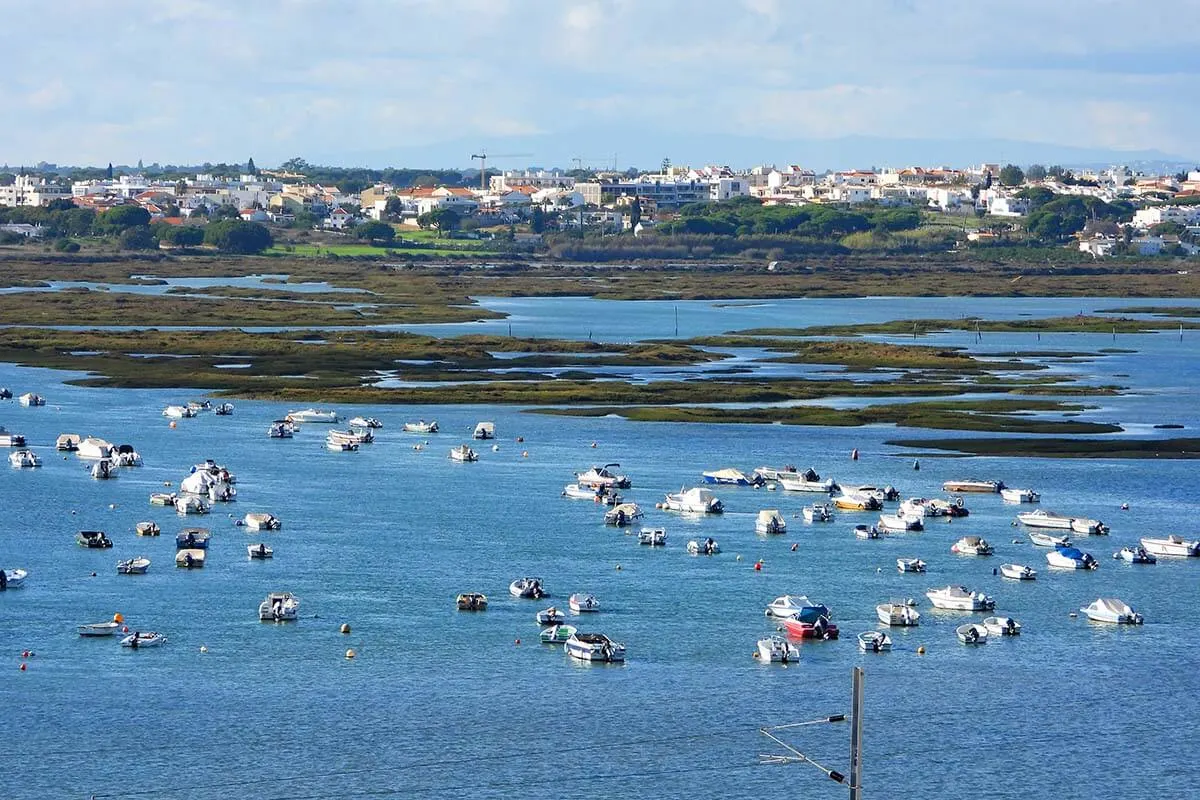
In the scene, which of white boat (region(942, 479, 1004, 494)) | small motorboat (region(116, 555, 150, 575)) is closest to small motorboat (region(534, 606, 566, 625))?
small motorboat (region(116, 555, 150, 575))

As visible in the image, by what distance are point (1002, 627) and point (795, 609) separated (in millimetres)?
5214

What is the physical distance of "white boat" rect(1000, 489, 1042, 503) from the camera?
69.9 m

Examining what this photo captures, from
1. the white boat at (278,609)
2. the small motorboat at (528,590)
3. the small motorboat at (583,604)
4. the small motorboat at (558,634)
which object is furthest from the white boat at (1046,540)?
the white boat at (278,609)

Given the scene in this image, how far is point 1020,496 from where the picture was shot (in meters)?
70.1

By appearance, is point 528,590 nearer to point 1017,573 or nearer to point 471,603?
point 471,603

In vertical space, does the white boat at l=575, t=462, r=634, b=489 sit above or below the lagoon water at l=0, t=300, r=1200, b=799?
above

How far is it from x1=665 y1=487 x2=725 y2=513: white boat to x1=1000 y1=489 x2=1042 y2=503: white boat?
33.2 ft

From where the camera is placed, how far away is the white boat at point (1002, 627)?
51.8 m

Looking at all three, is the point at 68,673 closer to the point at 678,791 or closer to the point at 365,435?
the point at 678,791

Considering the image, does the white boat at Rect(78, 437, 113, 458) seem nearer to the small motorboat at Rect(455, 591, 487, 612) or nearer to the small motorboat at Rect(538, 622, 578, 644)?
the small motorboat at Rect(455, 591, 487, 612)

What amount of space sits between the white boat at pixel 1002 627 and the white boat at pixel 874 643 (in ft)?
11.5

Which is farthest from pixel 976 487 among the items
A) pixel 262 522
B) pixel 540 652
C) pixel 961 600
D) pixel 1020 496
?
pixel 540 652

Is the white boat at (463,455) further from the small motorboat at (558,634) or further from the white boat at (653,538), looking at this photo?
the small motorboat at (558,634)

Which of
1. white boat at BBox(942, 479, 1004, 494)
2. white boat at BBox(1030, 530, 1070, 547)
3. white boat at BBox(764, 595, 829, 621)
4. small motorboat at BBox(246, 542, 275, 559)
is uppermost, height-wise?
white boat at BBox(764, 595, 829, 621)
